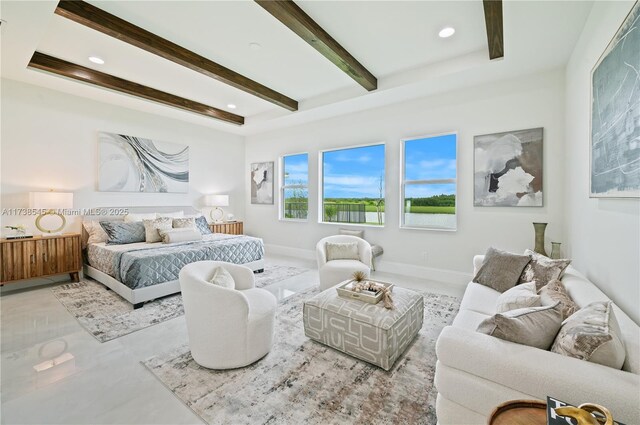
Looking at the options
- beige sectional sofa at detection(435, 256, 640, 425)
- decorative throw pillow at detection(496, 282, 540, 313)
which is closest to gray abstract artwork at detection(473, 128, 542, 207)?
decorative throw pillow at detection(496, 282, 540, 313)

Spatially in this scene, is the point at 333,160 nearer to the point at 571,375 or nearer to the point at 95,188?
the point at 95,188

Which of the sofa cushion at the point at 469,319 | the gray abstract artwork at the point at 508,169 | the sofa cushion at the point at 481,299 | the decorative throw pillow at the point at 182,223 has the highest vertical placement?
the gray abstract artwork at the point at 508,169

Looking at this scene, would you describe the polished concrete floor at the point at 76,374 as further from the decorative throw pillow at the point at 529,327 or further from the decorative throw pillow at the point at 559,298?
the decorative throw pillow at the point at 559,298

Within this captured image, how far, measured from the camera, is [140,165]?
199 inches

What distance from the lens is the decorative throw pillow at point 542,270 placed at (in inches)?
88.4

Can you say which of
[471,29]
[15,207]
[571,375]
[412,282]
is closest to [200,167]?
[15,207]

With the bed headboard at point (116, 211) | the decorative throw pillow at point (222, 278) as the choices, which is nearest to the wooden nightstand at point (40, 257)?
the bed headboard at point (116, 211)

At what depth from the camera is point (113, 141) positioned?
474cm

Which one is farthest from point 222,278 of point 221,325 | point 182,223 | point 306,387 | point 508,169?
point 508,169

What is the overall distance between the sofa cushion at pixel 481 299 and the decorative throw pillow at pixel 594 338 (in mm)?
772

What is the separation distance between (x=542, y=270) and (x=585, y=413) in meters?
1.96

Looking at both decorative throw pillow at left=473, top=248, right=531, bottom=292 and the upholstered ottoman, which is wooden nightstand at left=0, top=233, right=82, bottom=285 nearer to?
the upholstered ottoman

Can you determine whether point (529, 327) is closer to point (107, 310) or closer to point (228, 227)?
point (107, 310)

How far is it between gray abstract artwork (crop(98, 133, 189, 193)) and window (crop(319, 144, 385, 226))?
2.97m
